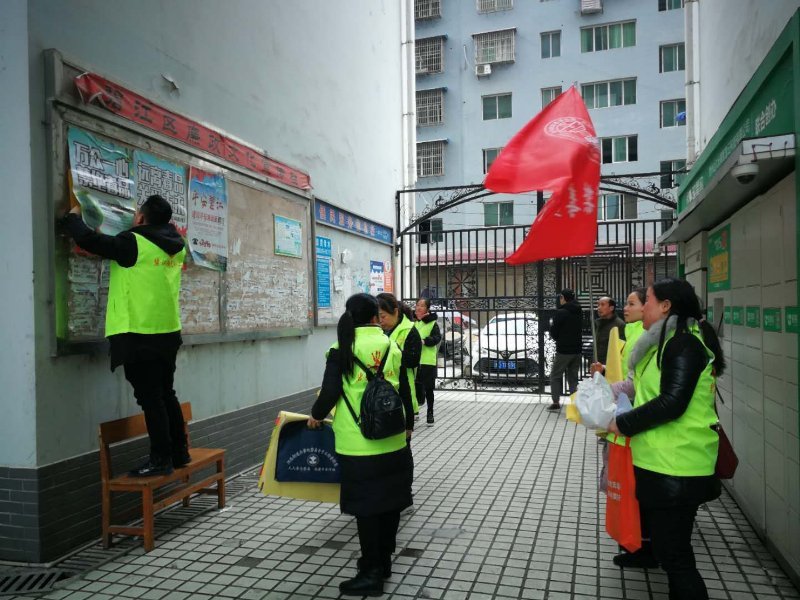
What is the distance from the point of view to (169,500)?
4094 millimetres

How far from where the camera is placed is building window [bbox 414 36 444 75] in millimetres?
24297

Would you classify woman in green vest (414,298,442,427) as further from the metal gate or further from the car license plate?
the car license plate

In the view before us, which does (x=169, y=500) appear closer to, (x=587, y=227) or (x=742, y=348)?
(x=587, y=227)

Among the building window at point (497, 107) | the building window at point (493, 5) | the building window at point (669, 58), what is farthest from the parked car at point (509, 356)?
the building window at point (493, 5)

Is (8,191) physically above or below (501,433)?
above

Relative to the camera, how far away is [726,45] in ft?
18.2

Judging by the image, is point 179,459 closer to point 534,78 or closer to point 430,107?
point 534,78

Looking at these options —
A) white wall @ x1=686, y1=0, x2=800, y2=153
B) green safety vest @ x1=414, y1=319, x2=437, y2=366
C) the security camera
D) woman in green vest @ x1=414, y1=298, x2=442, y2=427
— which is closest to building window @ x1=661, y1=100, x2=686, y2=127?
white wall @ x1=686, y1=0, x2=800, y2=153

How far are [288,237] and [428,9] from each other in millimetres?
20713

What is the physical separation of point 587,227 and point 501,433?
4.41 metres

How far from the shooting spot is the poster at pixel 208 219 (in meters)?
5.12

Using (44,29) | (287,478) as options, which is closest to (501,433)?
(287,478)

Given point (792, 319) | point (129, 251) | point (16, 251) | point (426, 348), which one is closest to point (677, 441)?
point (792, 319)

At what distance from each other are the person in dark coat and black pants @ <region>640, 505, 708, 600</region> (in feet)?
20.3
